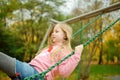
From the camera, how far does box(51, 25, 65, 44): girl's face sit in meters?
2.08

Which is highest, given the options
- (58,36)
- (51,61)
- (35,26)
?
(58,36)

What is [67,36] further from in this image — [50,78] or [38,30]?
[38,30]

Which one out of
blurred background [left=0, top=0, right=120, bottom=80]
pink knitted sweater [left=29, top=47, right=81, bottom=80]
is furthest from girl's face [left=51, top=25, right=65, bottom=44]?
blurred background [left=0, top=0, right=120, bottom=80]

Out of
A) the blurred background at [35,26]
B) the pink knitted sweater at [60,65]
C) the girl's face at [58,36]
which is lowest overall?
the blurred background at [35,26]

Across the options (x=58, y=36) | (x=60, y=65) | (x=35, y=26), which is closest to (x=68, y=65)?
(x=60, y=65)

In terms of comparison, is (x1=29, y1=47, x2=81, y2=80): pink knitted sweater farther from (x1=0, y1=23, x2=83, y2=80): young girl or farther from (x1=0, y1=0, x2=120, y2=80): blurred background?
(x1=0, y1=0, x2=120, y2=80): blurred background

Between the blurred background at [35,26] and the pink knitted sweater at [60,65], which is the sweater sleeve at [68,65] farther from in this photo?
the blurred background at [35,26]

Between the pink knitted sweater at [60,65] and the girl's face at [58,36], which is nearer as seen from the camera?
the pink knitted sweater at [60,65]

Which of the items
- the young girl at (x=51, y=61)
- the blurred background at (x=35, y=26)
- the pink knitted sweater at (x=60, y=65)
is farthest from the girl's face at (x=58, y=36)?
the blurred background at (x=35, y=26)

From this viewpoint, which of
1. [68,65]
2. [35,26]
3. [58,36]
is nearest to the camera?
[68,65]

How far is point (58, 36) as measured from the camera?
209cm

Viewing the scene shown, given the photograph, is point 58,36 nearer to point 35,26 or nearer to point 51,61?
point 51,61

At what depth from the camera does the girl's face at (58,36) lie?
2.08m

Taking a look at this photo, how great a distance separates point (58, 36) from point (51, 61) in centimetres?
20
